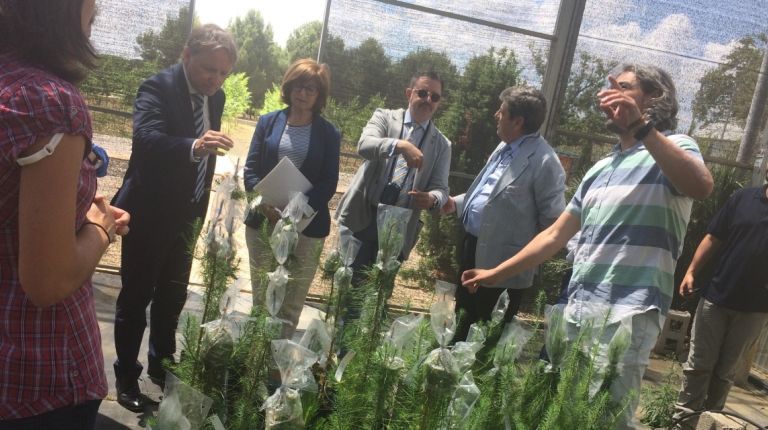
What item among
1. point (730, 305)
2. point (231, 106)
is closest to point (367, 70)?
point (730, 305)

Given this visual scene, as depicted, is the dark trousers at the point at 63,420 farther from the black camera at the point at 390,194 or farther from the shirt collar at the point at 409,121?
the shirt collar at the point at 409,121

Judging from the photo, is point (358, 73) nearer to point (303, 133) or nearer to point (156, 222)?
point (303, 133)

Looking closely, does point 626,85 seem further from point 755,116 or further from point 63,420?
point 755,116

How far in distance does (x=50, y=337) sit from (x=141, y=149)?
1.73 metres

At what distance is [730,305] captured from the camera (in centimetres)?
369

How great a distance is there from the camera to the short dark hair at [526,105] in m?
3.11

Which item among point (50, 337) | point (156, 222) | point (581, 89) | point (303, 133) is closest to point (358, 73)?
point (303, 133)

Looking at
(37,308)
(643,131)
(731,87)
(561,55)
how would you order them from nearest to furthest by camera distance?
(37,308) < (643,131) < (561,55) < (731,87)

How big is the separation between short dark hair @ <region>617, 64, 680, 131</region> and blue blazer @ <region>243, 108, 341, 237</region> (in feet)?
5.62

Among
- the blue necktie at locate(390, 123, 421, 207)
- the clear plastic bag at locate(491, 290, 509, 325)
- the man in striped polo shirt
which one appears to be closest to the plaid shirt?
the clear plastic bag at locate(491, 290, 509, 325)

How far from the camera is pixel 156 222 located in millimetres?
2857

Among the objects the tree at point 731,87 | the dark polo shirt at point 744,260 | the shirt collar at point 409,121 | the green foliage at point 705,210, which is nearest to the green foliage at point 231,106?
the shirt collar at point 409,121

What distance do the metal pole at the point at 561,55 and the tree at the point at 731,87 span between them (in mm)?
1289

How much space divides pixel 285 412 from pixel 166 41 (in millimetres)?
3700
